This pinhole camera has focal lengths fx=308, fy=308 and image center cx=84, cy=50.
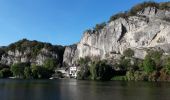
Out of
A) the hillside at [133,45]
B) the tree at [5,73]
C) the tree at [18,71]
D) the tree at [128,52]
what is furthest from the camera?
the tree at [5,73]

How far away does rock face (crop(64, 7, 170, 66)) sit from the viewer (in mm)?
141000

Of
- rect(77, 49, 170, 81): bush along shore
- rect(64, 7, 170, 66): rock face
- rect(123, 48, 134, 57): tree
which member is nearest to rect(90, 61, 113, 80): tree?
rect(77, 49, 170, 81): bush along shore

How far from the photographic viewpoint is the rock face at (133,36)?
141000 mm

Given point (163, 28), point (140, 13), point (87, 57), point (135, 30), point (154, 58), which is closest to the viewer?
point (154, 58)

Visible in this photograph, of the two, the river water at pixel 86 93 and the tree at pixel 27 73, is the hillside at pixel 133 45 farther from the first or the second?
the river water at pixel 86 93

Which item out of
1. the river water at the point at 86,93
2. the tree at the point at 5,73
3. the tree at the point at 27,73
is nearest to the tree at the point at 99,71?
the tree at the point at 27,73

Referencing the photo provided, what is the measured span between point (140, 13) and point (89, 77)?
53606 mm

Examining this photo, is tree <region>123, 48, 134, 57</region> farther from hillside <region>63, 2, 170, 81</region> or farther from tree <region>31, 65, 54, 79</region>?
tree <region>31, 65, 54, 79</region>

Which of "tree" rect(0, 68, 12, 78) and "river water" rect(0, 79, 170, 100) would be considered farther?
Answer: "tree" rect(0, 68, 12, 78)

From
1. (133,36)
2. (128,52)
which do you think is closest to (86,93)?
(128,52)

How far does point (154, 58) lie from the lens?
124250 mm

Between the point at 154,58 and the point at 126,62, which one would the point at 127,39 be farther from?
the point at 154,58

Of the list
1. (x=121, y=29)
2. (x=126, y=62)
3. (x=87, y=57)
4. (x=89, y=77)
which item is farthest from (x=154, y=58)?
(x=87, y=57)

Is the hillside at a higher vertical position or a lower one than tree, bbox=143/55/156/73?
higher
